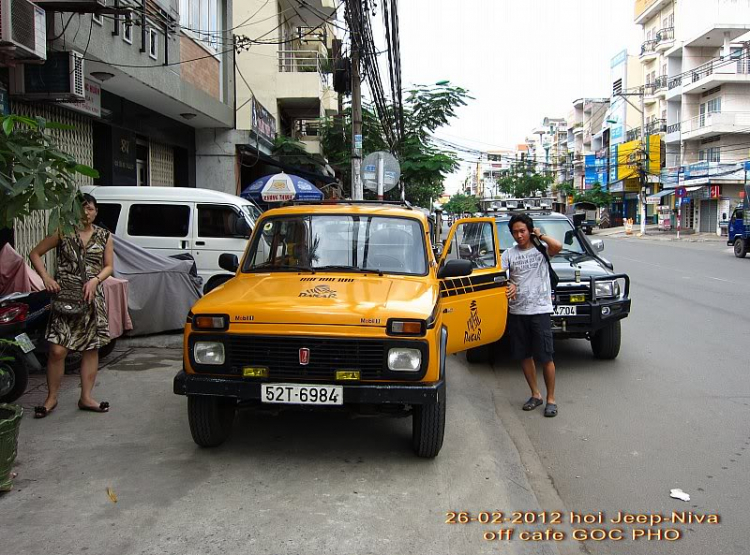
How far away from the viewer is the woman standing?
548 centimetres

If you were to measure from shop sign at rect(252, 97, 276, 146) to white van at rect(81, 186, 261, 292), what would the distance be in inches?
277

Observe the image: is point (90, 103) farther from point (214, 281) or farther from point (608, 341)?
point (608, 341)

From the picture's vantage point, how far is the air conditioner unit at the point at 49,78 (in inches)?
352

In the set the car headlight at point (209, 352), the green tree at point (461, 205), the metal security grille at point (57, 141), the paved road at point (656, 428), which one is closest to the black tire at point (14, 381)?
the car headlight at point (209, 352)

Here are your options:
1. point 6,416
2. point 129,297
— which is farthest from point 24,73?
point 6,416

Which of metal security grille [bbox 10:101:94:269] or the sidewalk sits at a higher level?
metal security grille [bbox 10:101:94:269]

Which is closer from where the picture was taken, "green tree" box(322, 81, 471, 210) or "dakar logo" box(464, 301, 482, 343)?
"dakar logo" box(464, 301, 482, 343)

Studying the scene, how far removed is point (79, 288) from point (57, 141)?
214 inches

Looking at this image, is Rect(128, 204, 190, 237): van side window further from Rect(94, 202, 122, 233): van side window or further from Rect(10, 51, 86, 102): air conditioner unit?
Rect(10, 51, 86, 102): air conditioner unit

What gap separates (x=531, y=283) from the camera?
6.03 meters

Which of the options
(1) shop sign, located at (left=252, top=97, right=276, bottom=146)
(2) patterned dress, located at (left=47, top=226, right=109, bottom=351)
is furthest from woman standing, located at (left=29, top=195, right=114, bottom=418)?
(1) shop sign, located at (left=252, top=97, right=276, bottom=146)

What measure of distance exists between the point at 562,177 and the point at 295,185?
297 feet

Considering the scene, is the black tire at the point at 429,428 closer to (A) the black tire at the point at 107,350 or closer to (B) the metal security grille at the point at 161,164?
(A) the black tire at the point at 107,350

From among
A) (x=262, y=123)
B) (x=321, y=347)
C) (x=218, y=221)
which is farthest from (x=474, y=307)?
(x=262, y=123)
